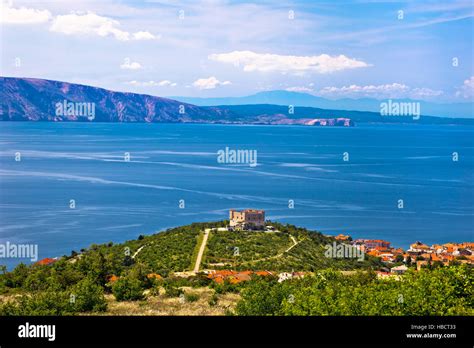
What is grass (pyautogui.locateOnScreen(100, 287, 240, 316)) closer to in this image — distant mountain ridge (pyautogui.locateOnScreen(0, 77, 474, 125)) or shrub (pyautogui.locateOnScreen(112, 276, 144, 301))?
shrub (pyautogui.locateOnScreen(112, 276, 144, 301))

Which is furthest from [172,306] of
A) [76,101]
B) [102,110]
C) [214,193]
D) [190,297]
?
[102,110]

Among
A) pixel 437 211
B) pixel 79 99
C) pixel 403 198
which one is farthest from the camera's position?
pixel 79 99

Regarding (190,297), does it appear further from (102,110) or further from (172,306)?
(102,110)

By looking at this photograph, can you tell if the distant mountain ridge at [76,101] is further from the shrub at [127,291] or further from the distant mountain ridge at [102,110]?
the shrub at [127,291]

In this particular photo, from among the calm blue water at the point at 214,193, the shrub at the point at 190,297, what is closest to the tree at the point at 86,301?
the shrub at the point at 190,297
